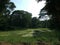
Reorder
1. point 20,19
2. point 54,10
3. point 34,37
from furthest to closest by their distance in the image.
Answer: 1. point 20,19
2. point 34,37
3. point 54,10

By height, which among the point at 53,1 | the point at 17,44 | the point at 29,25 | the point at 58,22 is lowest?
the point at 29,25

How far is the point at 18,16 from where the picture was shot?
159 ft

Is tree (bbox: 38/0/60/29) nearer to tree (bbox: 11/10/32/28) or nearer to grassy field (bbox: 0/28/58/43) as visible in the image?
grassy field (bbox: 0/28/58/43)

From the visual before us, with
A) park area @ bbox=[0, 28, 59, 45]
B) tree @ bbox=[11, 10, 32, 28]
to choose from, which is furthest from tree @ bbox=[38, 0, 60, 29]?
tree @ bbox=[11, 10, 32, 28]

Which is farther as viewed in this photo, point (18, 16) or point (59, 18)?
point (18, 16)

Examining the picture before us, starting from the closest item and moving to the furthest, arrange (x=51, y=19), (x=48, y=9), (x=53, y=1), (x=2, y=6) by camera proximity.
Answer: (x=53, y=1)
(x=48, y=9)
(x=51, y=19)
(x=2, y=6)

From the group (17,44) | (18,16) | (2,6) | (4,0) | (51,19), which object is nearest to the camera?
(17,44)

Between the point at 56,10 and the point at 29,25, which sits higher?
the point at 56,10

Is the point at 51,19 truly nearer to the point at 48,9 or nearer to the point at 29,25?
the point at 48,9

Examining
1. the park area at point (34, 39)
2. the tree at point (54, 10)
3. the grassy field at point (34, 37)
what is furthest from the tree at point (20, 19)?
the tree at point (54, 10)


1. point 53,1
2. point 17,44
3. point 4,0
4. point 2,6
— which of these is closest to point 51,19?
point 53,1

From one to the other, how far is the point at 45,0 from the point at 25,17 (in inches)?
1515

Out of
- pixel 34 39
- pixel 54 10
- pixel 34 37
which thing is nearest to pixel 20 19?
pixel 34 37

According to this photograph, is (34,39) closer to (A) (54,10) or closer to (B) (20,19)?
(A) (54,10)
